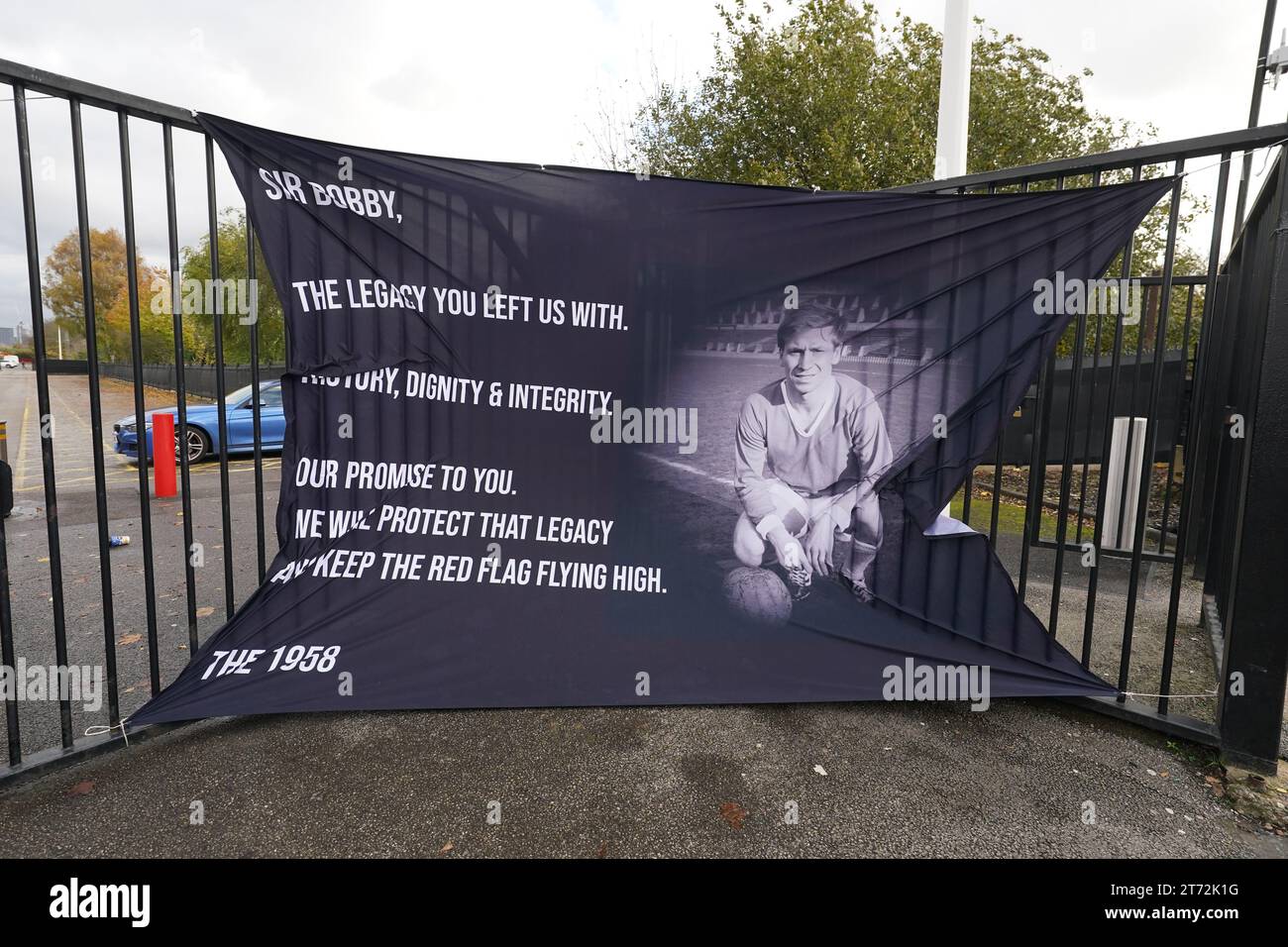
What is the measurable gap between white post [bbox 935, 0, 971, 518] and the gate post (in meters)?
2.34

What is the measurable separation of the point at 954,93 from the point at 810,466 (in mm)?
3777

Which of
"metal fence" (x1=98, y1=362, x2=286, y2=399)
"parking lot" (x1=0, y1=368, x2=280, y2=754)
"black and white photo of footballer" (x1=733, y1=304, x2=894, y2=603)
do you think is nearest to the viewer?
"black and white photo of footballer" (x1=733, y1=304, x2=894, y2=603)

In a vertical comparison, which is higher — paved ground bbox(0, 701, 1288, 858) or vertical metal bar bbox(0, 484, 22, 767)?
vertical metal bar bbox(0, 484, 22, 767)

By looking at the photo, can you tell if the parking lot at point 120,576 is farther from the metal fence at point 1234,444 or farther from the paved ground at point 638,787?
the metal fence at point 1234,444

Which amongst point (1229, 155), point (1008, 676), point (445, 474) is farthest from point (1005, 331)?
point (445, 474)

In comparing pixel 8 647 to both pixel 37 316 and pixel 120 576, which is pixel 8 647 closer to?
pixel 37 316

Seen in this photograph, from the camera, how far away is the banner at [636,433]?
323cm

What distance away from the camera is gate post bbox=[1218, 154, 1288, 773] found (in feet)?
9.45

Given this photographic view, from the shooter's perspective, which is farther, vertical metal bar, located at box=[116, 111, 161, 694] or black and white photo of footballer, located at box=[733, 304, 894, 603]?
black and white photo of footballer, located at box=[733, 304, 894, 603]

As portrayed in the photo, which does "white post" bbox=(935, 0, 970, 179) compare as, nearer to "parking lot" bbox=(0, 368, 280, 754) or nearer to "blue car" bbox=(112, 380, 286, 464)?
"parking lot" bbox=(0, 368, 280, 754)

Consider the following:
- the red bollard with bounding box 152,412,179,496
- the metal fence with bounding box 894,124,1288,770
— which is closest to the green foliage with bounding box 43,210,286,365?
the red bollard with bounding box 152,412,179,496

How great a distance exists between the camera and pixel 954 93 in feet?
17.8

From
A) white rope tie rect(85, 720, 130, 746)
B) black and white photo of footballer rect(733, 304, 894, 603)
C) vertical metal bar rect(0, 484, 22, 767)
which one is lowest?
white rope tie rect(85, 720, 130, 746)

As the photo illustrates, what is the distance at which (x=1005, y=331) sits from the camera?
11.5 ft
